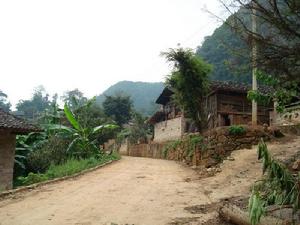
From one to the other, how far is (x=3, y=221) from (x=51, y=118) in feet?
59.4

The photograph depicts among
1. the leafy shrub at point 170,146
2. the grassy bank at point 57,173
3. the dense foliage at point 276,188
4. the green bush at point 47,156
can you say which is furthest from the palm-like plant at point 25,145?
the dense foliage at point 276,188

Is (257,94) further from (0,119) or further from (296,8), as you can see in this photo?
(0,119)

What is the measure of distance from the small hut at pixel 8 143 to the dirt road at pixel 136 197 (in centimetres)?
298

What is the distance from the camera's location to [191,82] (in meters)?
20.4

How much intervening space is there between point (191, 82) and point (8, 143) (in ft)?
33.0

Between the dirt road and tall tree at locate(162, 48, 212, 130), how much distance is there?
584 centimetres

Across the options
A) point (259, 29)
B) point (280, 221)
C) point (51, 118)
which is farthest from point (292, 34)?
point (51, 118)

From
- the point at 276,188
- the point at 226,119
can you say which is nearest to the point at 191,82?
the point at 226,119

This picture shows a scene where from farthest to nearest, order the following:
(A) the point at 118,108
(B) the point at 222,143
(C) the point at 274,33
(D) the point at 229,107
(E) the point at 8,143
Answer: (A) the point at 118,108 → (D) the point at 229,107 → (B) the point at 222,143 → (E) the point at 8,143 → (C) the point at 274,33

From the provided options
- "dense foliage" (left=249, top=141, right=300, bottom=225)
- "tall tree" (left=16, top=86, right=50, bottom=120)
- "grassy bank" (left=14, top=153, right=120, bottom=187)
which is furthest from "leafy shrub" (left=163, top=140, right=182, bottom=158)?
"tall tree" (left=16, top=86, right=50, bottom=120)

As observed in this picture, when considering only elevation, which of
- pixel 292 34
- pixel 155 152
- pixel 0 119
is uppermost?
pixel 292 34

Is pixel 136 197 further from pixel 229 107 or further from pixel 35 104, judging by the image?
pixel 35 104

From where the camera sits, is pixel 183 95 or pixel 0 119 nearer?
pixel 0 119

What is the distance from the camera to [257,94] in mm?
8086
